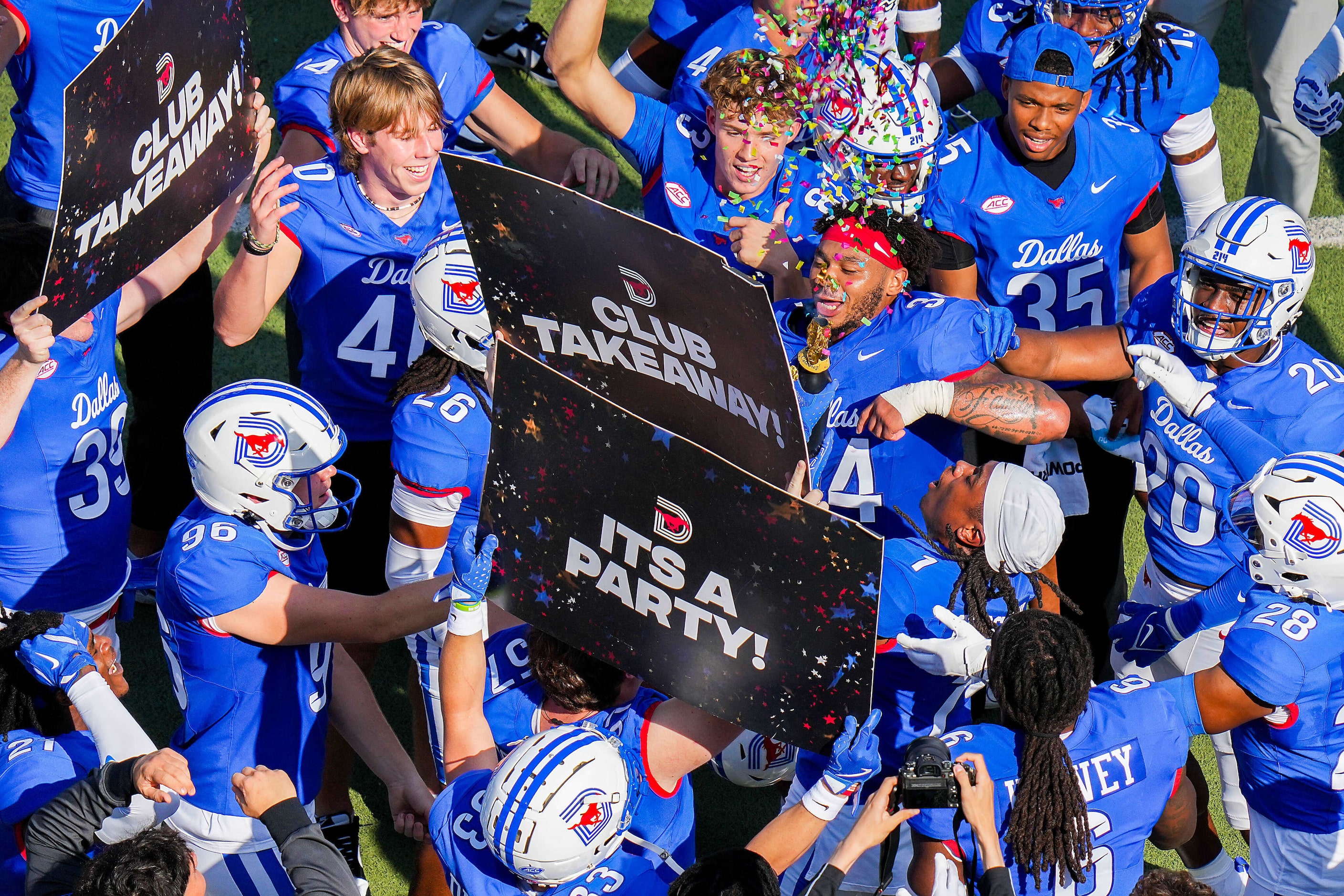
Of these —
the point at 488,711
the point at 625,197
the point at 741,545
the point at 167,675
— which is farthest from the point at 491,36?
the point at 741,545

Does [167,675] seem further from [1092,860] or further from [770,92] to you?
[1092,860]

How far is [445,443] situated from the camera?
4363mm

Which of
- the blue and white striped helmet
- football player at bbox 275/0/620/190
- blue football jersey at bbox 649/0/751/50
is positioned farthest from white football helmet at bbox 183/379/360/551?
the blue and white striped helmet

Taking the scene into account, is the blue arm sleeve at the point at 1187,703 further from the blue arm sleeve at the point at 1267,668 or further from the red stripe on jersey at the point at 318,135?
the red stripe on jersey at the point at 318,135

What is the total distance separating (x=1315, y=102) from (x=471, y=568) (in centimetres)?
445

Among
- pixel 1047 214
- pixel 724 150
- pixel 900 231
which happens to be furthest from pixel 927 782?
pixel 1047 214

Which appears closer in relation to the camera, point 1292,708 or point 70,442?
point 1292,708

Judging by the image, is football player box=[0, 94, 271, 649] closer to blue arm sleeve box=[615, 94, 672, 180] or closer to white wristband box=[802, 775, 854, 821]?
blue arm sleeve box=[615, 94, 672, 180]

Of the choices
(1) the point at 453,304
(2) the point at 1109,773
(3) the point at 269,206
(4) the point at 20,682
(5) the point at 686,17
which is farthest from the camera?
(5) the point at 686,17

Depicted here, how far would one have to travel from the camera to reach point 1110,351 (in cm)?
499

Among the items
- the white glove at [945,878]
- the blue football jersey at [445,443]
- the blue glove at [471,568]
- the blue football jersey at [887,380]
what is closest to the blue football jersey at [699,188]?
the blue football jersey at [887,380]

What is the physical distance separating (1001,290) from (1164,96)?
1.21m

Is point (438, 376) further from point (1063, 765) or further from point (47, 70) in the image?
point (1063, 765)

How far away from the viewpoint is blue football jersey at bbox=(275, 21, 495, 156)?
5.36 metres
